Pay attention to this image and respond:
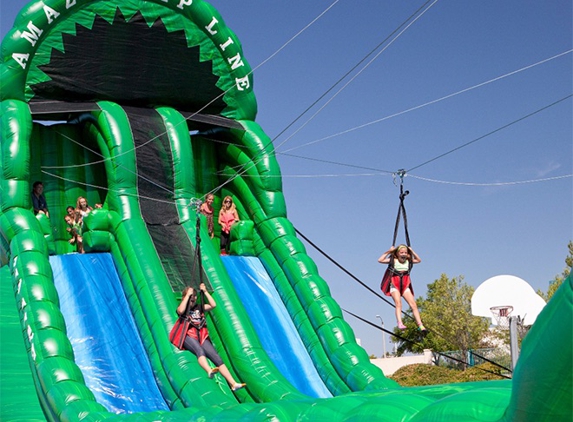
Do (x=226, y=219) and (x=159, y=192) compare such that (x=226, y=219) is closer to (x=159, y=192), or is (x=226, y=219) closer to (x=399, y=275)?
(x=159, y=192)

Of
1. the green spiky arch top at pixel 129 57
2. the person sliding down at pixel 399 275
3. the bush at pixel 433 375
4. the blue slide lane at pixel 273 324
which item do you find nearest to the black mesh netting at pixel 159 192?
the green spiky arch top at pixel 129 57

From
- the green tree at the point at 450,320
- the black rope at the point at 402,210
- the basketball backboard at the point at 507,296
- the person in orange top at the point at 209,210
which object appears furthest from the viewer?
the green tree at the point at 450,320

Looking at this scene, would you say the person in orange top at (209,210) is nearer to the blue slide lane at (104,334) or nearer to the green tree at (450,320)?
the blue slide lane at (104,334)

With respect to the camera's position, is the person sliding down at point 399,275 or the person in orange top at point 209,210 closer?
the person sliding down at point 399,275

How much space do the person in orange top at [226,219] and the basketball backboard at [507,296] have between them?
11.7 feet

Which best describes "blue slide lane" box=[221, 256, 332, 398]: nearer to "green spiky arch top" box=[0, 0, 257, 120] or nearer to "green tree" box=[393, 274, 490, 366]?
"green spiky arch top" box=[0, 0, 257, 120]

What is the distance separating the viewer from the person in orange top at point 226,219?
10508mm

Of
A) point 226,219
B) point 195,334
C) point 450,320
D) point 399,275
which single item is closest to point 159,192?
point 226,219

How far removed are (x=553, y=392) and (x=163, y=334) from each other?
590cm

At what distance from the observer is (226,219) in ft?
34.6

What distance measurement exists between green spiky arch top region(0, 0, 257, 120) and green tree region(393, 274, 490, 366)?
46.8 ft

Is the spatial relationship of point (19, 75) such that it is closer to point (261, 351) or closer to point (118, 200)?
point (118, 200)

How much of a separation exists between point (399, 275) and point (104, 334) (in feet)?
10.1

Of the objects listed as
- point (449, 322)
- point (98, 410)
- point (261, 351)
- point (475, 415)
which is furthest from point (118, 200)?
point (449, 322)
